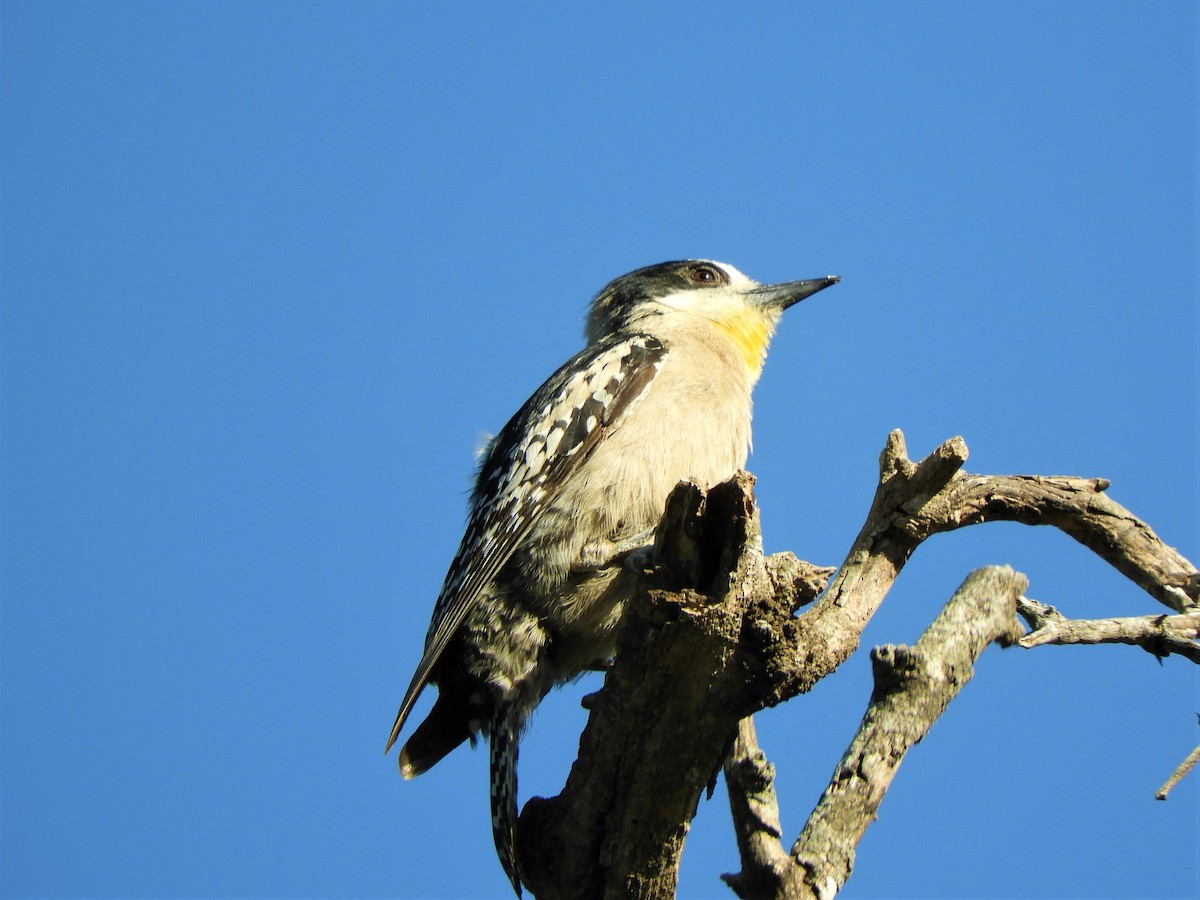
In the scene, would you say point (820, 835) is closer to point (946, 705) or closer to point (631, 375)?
point (946, 705)

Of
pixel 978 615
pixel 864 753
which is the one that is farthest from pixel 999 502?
pixel 864 753

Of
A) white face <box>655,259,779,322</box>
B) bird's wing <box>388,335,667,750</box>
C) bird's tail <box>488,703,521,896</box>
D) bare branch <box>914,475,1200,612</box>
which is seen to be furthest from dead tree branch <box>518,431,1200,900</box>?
white face <box>655,259,779,322</box>

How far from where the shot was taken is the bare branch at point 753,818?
4742mm

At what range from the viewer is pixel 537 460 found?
246 inches

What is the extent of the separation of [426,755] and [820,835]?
2.25m

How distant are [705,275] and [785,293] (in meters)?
0.65

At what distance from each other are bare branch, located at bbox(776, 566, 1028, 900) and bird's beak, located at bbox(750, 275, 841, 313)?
3132 mm

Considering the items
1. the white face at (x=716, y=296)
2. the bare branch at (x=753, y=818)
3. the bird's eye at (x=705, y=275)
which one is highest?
the bird's eye at (x=705, y=275)

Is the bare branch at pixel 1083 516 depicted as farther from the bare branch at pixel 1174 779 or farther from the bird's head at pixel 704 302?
the bird's head at pixel 704 302

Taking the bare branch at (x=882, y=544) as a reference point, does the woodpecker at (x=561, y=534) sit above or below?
above

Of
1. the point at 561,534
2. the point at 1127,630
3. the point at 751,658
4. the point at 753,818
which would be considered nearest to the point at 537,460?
the point at 561,534

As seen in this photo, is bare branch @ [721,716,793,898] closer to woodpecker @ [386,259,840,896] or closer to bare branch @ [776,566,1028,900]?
bare branch @ [776,566,1028,900]

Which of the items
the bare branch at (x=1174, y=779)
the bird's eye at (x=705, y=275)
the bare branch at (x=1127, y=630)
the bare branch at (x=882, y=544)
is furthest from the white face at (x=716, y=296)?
the bare branch at (x=1174, y=779)

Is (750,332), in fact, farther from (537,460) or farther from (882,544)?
(882,544)
